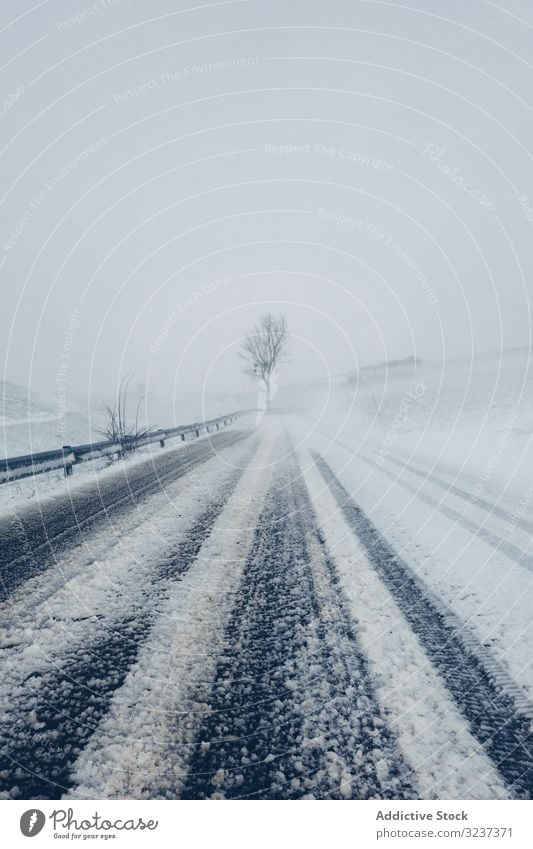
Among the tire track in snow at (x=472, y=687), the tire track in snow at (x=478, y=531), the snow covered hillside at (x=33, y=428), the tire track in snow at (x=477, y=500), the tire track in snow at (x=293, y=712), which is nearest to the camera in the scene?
the tire track in snow at (x=293, y=712)

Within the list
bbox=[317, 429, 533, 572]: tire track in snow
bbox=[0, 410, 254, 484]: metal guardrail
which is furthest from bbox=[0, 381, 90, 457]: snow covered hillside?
bbox=[317, 429, 533, 572]: tire track in snow

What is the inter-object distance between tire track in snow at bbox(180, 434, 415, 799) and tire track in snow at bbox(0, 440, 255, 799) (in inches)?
23.8

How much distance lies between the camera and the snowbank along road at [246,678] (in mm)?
1701

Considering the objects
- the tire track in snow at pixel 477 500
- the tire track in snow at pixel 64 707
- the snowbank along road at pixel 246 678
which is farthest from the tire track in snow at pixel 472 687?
the tire track in snow at pixel 477 500

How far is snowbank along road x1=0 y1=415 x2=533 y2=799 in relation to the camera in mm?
1701

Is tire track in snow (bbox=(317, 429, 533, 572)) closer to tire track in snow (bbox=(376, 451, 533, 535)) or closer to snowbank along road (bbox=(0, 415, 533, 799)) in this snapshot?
tire track in snow (bbox=(376, 451, 533, 535))

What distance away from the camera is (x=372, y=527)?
5.16 meters

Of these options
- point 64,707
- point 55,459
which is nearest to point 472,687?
point 64,707

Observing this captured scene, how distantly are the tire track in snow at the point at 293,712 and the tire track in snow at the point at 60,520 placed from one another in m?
2.38

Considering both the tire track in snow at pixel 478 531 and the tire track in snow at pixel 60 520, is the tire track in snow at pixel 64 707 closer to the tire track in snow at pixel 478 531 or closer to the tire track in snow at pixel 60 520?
the tire track in snow at pixel 60 520

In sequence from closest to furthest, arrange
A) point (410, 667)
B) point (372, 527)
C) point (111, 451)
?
point (410, 667), point (372, 527), point (111, 451)

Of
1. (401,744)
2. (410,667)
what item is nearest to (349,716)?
(401,744)
